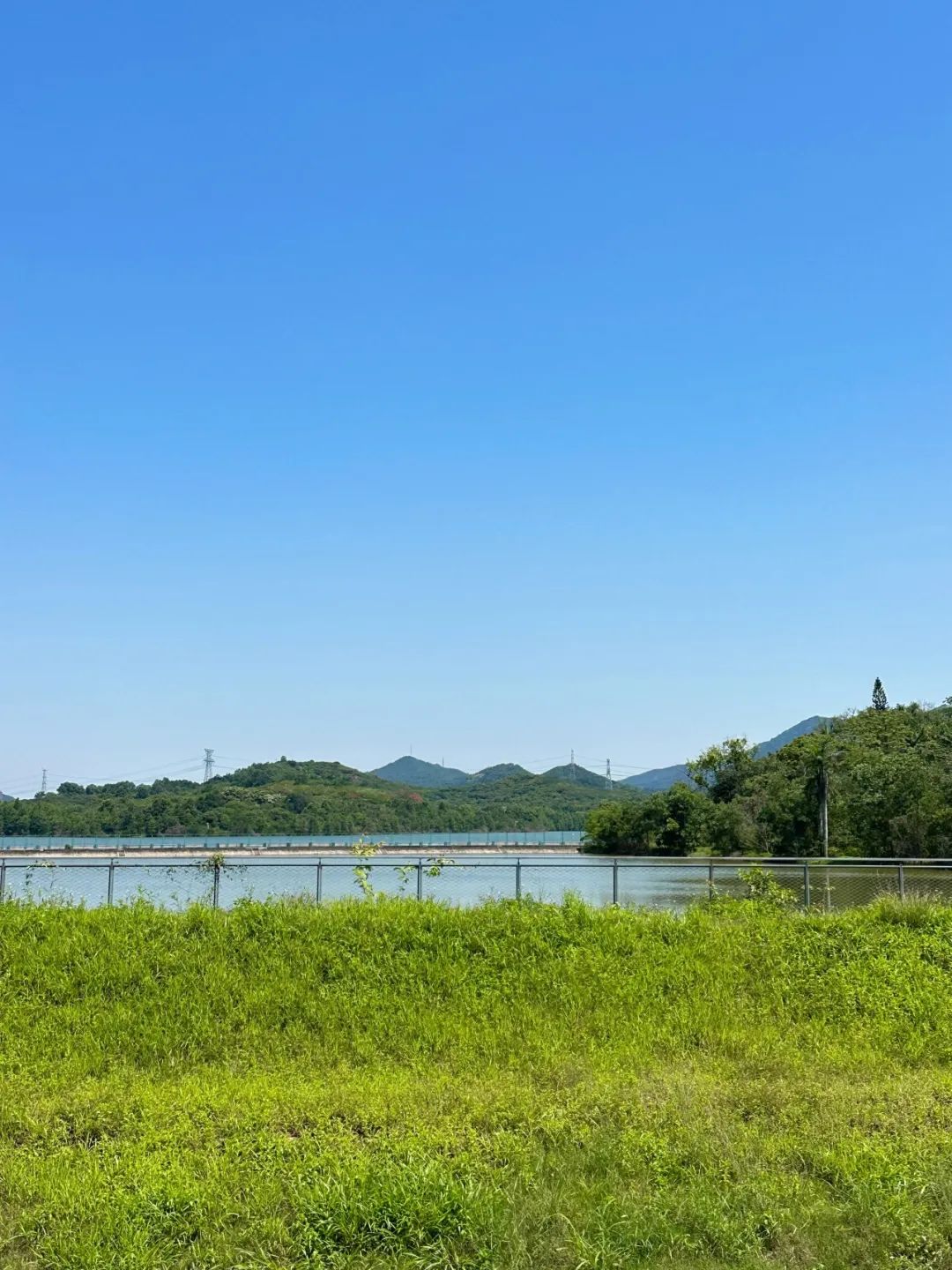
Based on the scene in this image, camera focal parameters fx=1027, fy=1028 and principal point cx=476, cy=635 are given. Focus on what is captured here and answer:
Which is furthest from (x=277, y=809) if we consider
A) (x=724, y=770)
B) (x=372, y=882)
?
(x=372, y=882)

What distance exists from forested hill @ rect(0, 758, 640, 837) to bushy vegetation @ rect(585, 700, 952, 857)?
1897 centimetres

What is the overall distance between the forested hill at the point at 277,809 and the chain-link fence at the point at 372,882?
216ft

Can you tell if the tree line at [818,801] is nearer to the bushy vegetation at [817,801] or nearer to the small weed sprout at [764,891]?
the bushy vegetation at [817,801]

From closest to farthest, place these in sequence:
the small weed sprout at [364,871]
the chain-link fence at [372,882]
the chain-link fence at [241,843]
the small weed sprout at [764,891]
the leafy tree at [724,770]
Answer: the small weed sprout at [364,871] → the small weed sprout at [764,891] → the chain-link fence at [372,882] → the chain-link fence at [241,843] → the leafy tree at [724,770]

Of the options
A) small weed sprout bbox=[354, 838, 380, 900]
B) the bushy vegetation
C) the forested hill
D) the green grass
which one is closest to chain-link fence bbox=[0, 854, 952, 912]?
small weed sprout bbox=[354, 838, 380, 900]

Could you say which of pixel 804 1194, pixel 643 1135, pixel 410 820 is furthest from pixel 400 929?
pixel 410 820

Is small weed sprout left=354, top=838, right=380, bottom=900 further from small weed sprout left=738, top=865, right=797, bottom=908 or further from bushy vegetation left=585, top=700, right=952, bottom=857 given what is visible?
bushy vegetation left=585, top=700, right=952, bottom=857

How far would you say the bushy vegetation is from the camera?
54344 millimetres

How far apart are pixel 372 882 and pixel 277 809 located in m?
102

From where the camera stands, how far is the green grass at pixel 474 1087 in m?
5.21

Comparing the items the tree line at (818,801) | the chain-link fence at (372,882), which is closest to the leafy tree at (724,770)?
the tree line at (818,801)

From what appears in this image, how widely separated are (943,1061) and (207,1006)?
6306 mm

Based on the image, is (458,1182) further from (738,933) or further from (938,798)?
(938,798)

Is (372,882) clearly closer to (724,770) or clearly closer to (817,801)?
(817,801)
